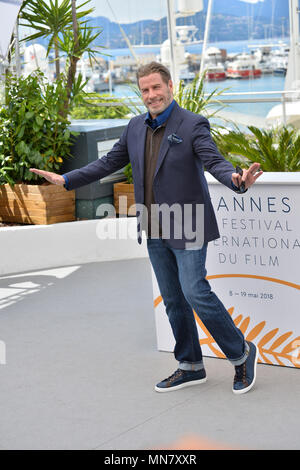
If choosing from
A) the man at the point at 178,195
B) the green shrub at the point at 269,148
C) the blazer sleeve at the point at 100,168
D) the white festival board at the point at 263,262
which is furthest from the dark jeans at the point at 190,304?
the green shrub at the point at 269,148

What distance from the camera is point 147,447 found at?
312 centimetres

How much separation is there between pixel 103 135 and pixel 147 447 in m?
4.41

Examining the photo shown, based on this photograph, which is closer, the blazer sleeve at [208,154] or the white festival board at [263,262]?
the blazer sleeve at [208,154]

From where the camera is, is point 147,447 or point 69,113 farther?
point 69,113

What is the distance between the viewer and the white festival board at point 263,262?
12.5 feet

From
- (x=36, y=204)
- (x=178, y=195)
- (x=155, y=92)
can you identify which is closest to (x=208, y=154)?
(x=178, y=195)

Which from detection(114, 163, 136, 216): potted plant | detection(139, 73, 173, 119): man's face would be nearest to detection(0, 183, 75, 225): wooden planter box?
detection(114, 163, 136, 216): potted plant

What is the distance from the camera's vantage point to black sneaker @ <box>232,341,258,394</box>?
364cm

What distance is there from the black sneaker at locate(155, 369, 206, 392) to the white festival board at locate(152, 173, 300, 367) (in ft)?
1.25

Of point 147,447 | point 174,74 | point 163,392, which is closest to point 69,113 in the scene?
point 174,74

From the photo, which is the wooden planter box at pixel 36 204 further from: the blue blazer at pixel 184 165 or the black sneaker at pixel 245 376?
the black sneaker at pixel 245 376

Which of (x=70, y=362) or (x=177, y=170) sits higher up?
(x=177, y=170)

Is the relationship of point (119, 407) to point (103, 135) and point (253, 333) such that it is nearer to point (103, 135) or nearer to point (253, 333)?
point (253, 333)
